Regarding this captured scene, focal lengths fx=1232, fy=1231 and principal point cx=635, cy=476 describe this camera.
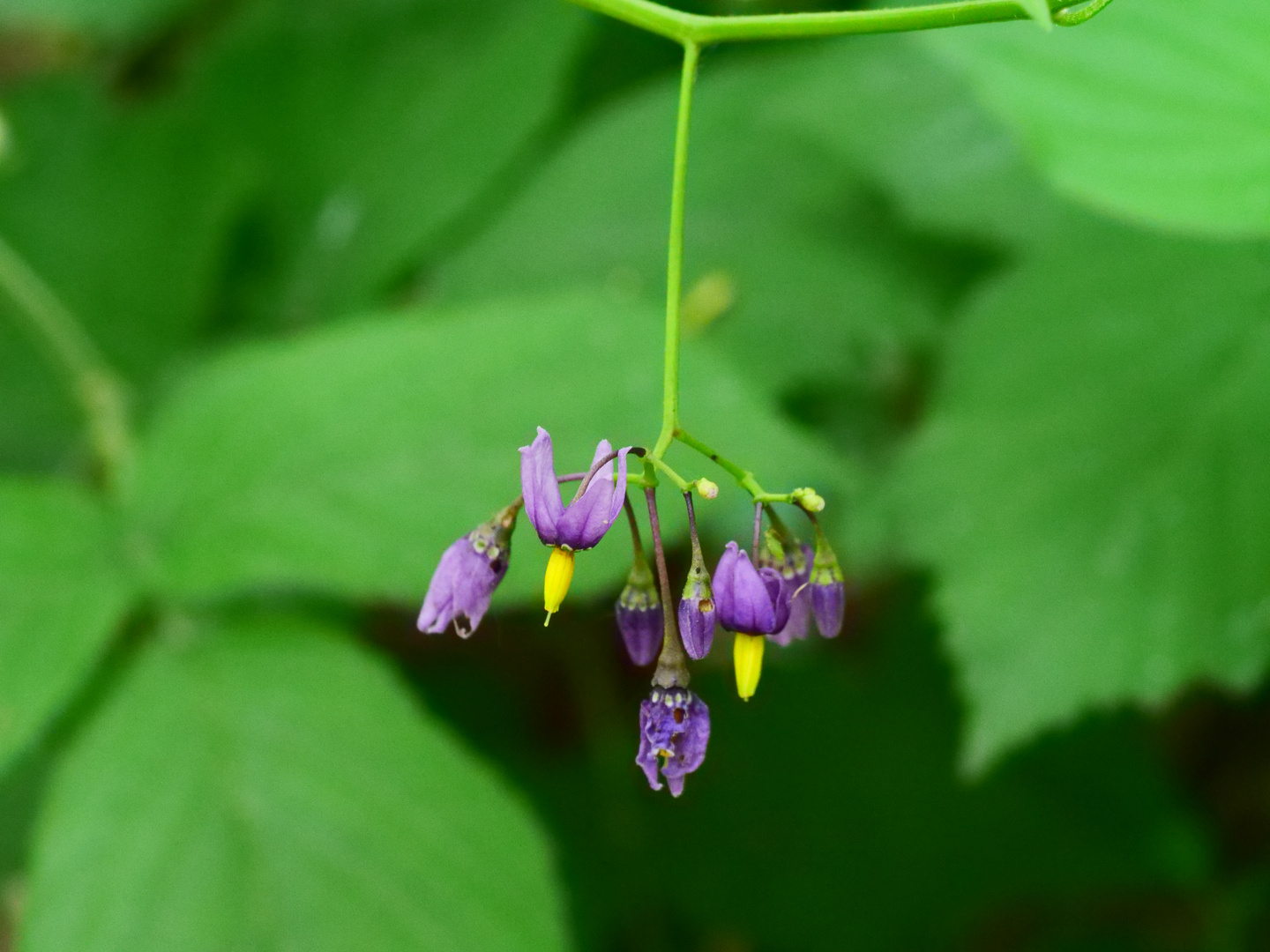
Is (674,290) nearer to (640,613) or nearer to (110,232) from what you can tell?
(640,613)

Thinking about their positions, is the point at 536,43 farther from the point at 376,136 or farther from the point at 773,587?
the point at 773,587

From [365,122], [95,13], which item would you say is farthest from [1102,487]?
[95,13]

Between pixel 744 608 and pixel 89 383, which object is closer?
pixel 744 608

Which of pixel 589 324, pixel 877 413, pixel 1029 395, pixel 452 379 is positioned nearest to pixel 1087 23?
pixel 1029 395

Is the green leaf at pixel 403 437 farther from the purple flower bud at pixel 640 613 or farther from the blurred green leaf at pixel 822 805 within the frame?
the blurred green leaf at pixel 822 805

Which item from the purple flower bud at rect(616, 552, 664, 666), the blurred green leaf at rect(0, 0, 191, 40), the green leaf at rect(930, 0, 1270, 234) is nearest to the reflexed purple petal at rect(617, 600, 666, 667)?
the purple flower bud at rect(616, 552, 664, 666)

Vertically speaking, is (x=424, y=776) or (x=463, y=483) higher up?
(x=463, y=483)
